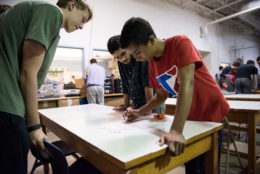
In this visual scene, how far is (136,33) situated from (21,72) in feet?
1.73

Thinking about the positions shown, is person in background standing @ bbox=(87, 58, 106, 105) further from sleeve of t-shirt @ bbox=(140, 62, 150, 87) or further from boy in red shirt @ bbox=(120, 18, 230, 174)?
boy in red shirt @ bbox=(120, 18, 230, 174)

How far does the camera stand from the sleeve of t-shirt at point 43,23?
64 centimetres

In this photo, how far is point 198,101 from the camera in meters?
0.94

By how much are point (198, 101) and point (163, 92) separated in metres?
0.23

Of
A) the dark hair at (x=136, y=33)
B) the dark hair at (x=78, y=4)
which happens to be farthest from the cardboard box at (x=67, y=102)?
the dark hair at (x=136, y=33)

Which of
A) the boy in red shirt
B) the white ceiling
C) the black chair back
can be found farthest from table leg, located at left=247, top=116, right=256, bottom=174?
the white ceiling

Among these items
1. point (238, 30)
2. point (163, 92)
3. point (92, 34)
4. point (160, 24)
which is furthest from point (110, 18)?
point (238, 30)

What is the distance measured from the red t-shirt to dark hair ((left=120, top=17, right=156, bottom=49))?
5.9 inches

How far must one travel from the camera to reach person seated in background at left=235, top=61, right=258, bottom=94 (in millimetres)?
4016

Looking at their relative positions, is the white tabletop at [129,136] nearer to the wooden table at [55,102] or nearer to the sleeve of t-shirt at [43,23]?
the sleeve of t-shirt at [43,23]

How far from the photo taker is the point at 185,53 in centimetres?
79

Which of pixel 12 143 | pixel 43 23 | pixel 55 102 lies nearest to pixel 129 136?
pixel 12 143

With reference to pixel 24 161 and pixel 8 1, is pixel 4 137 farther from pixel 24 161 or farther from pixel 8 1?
pixel 8 1

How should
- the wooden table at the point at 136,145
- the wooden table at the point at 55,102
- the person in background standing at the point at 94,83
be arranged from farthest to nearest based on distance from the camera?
the person in background standing at the point at 94,83 < the wooden table at the point at 55,102 < the wooden table at the point at 136,145
